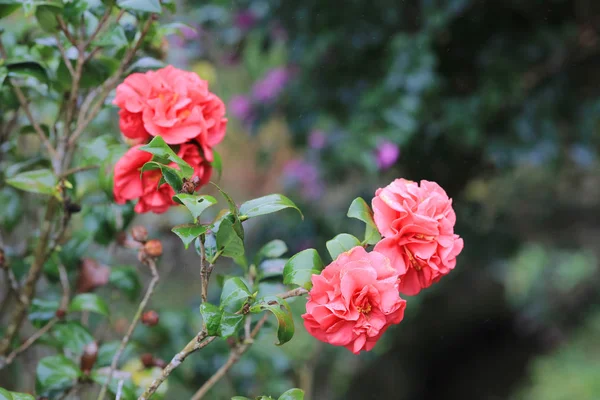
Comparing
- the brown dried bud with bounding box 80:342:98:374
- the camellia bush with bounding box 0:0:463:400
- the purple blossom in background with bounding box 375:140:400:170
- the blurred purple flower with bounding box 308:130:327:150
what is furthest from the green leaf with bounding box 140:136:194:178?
the blurred purple flower with bounding box 308:130:327:150

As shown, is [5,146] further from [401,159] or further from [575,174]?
[575,174]

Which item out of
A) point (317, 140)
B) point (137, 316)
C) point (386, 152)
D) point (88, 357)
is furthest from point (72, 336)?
point (317, 140)

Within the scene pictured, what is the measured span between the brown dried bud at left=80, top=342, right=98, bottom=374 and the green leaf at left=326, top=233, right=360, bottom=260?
401 millimetres

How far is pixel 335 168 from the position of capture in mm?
1653

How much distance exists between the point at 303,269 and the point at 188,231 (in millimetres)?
119

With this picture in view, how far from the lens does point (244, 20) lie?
172 cm

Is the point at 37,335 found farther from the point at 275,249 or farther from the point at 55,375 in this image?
the point at 275,249

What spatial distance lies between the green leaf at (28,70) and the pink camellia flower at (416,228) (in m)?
0.47

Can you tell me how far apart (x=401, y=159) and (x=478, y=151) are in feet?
0.95

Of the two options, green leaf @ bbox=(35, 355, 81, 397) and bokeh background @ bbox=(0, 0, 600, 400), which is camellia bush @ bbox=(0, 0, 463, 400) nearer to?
green leaf @ bbox=(35, 355, 81, 397)

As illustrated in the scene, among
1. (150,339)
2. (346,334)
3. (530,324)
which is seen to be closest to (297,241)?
(150,339)

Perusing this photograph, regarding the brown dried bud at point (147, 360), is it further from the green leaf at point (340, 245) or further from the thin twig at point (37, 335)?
the green leaf at point (340, 245)

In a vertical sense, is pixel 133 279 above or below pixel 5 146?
below

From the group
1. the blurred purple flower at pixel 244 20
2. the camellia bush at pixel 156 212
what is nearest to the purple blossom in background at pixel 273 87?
the blurred purple flower at pixel 244 20
